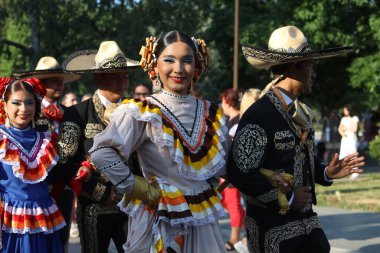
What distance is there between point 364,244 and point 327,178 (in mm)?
4439

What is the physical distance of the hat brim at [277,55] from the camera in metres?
4.73

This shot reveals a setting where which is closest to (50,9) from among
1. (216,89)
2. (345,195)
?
(216,89)

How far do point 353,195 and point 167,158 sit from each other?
434 inches

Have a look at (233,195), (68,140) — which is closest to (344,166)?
(68,140)

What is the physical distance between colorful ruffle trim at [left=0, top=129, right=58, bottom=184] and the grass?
791cm

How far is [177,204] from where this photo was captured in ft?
13.6

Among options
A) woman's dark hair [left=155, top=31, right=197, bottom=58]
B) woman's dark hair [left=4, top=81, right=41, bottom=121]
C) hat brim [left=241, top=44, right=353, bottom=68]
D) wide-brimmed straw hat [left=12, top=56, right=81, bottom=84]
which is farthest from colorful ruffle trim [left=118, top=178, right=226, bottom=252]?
wide-brimmed straw hat [left=12, top=56, right=81, bottom=84]

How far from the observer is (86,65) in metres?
6.47

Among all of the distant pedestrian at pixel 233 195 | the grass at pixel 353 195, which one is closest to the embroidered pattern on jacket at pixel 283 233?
the distant pedestrian at pixel 233 195

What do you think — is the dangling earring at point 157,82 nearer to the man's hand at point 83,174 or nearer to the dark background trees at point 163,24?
the man's hand at point 83,174

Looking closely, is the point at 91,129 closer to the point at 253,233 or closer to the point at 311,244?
the point at 253,233

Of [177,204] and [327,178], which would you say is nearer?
[177,204]

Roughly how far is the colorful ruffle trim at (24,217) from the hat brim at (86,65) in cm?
116

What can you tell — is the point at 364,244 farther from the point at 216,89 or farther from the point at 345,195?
the point at 216,89
